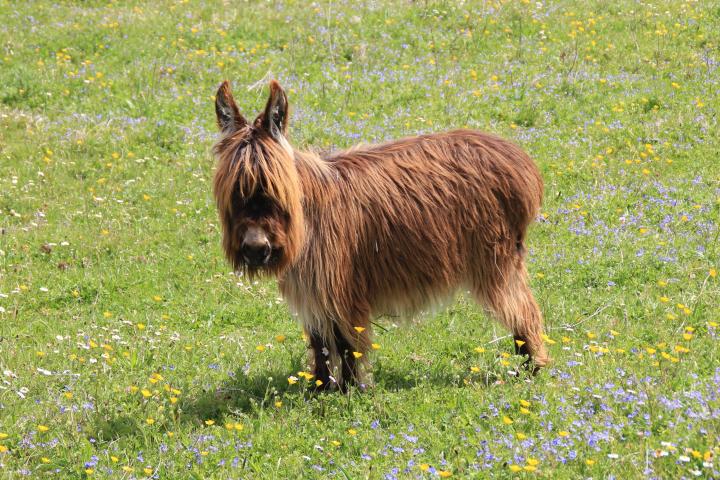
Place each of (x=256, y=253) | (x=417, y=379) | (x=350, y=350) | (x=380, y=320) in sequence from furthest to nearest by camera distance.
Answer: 1. (x=380, y=320)
2. (x=417, y=379)
3. (x=350, y=350)
4. (x=256, y=253)

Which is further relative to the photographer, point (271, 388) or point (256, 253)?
point (271, 388)

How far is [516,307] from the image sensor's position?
5.68 m

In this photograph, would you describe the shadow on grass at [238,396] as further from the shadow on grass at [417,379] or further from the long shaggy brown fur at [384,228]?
the shadow on grass at [417,379]

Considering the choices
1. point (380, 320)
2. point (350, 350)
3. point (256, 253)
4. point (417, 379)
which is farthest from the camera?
point (380, 320)

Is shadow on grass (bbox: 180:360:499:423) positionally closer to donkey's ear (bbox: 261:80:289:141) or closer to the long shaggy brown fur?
the long shaggy brown fur

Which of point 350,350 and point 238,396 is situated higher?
point 350,350

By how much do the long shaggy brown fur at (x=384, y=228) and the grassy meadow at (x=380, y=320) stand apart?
1.34 ft

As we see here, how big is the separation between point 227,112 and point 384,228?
1.18 m

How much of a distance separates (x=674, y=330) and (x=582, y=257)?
4.66 ft

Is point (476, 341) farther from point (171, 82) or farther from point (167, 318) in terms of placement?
point (171, 82)

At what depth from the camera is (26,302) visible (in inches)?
278

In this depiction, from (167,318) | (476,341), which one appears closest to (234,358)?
(167,318)

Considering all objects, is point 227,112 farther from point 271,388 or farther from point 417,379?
point 417,379

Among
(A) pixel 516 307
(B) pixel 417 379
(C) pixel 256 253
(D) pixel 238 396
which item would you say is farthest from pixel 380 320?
(C) pixel 256 253
